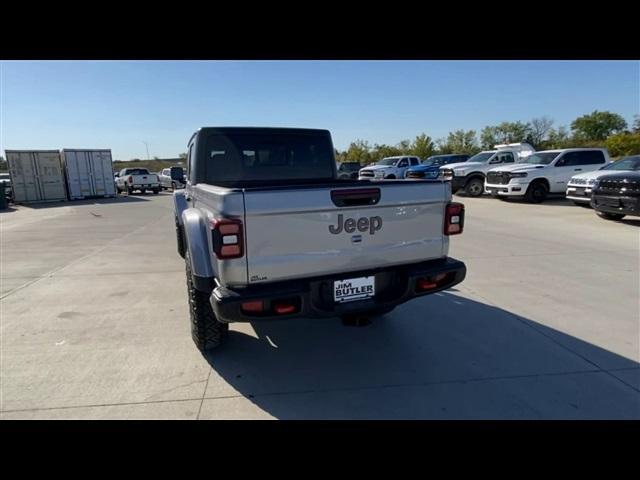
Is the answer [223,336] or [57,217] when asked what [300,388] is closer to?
[223,336]

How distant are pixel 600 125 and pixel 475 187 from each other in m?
70.0

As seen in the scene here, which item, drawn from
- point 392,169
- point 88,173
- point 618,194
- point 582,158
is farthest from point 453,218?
point 88,173

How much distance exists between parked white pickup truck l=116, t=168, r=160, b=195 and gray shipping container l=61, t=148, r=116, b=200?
2.22m

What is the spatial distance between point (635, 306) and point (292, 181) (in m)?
4.42

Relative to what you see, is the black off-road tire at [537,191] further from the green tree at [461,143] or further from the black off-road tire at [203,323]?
the green tree at [461,143]

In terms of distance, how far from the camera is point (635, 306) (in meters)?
4.19

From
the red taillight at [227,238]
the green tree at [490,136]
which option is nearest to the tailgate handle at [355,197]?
the red taillight at [227,238]

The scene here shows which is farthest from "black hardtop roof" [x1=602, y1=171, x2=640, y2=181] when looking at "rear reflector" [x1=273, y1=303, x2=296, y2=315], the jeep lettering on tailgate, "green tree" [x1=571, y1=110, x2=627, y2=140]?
"green tree" [x1=571, y1=110, x2=627, y2=140]

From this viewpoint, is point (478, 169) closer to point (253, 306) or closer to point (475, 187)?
point (475, 187)

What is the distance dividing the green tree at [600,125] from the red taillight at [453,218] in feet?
263

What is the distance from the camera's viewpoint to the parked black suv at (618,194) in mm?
8531

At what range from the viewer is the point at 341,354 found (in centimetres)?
329
